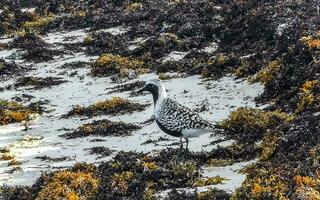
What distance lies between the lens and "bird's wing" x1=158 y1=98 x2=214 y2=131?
29.9 ft

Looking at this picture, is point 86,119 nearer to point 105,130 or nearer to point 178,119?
point 105,130

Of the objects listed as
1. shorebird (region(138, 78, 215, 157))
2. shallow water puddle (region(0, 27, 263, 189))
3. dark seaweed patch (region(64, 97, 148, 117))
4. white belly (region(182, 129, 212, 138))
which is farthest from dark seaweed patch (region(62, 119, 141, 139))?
white belly (region(182, 129, 212, 138))

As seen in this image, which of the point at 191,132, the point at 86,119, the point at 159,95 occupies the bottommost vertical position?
the point at 86,119

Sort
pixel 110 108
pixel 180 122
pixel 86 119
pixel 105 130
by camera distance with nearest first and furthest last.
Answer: pixel 180 122 → pixel 105 130 → pixel 86 119 → pixel 110 108

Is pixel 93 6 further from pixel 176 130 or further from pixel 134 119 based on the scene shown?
pixel 176 130

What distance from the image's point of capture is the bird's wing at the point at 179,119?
29.9ft

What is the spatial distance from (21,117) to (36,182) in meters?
5.20

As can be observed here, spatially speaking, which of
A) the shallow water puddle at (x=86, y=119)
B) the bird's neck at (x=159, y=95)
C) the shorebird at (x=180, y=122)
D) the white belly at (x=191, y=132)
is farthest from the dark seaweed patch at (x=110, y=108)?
the white belly at (x=191, y=132)

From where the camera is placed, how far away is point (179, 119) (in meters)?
9.16

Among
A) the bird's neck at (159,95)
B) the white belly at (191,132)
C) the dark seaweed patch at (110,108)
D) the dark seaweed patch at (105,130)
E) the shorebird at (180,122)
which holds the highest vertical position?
the bird's neck at (159,95)

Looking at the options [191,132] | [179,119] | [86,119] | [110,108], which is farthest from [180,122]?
[110,108]

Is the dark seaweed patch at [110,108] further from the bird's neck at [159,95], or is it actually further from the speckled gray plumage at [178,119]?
the speckled gray plumage at [178,119]

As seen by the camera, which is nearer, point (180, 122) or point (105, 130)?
point (180, 122)

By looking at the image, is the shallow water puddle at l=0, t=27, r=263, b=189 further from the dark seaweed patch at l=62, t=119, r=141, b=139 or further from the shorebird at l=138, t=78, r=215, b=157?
the shorebird at l=138, t=78, r=215, b=157
